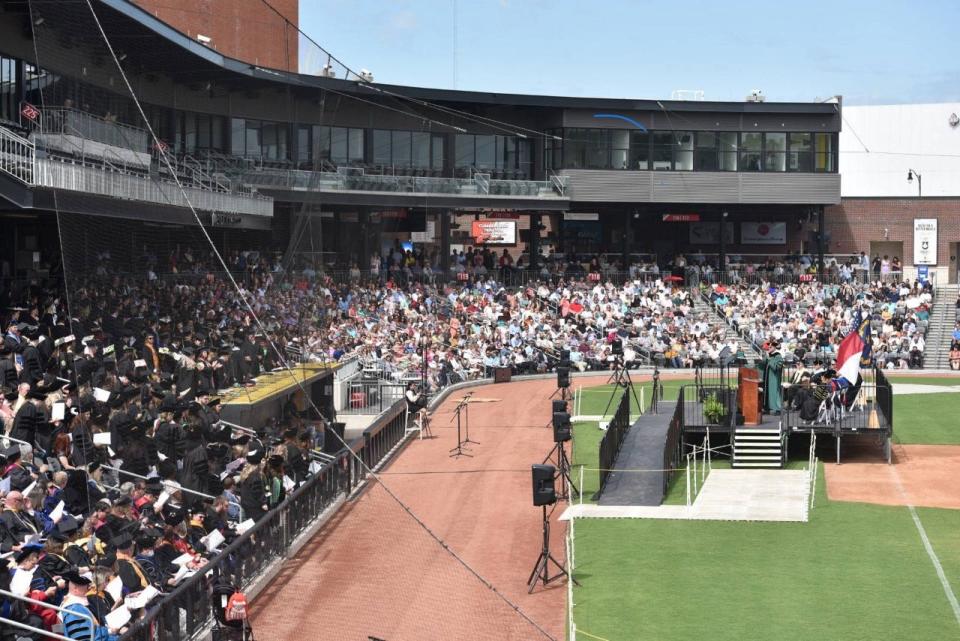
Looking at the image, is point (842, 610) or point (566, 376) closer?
point (842, 610)

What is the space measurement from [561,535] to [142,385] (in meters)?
11.6

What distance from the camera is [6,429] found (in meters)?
17.1

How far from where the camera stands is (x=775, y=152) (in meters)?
60.2

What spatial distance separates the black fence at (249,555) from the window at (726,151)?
124 feet

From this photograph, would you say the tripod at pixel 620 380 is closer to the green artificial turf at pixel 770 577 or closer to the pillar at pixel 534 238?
the green artificial turf at pixel 770 577

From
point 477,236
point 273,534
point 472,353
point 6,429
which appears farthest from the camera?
point 477,236

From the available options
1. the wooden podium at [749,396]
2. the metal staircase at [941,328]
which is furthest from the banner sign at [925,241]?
the wooden podium at [749,396]

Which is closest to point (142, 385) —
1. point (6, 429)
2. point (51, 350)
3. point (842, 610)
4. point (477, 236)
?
point (6, 429)

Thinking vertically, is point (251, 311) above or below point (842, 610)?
above

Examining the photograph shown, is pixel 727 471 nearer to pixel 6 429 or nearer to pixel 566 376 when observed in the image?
pixel 566 376

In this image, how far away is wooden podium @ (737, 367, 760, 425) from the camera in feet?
101

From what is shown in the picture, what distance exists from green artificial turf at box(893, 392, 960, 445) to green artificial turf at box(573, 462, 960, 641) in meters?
9.21

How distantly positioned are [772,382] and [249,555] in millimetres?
18209

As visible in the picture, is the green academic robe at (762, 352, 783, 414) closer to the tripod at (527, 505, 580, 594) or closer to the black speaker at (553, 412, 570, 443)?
the black speaker at (553, 412, 570, 443)
